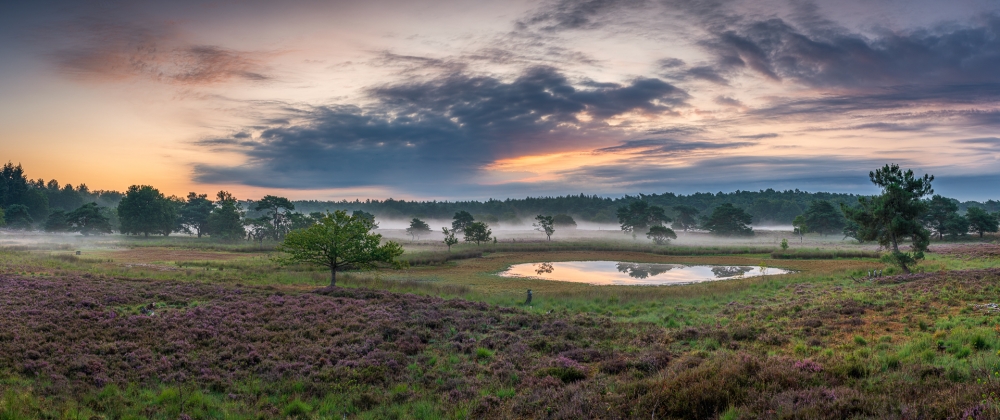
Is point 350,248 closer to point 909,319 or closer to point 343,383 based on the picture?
point 343,383

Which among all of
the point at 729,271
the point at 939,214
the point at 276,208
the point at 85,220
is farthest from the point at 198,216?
the point at 939,214

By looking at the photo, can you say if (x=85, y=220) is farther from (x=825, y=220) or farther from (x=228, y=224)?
(x=825, y=220)

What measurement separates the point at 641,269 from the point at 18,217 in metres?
157

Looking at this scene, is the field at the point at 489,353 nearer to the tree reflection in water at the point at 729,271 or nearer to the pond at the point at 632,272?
the pond at the point at 632,272

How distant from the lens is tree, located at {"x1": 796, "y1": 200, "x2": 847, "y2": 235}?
119188 mm

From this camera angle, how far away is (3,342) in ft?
47.0

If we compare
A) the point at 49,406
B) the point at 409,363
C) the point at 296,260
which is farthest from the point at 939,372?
the point at 296,260

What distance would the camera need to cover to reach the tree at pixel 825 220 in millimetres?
119188

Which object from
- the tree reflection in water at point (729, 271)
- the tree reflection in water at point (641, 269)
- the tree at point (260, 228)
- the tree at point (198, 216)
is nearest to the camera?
the tree reflection in water at point (729, 271)

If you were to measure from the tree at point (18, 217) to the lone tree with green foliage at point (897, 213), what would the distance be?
6854 inches

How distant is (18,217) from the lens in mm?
117062

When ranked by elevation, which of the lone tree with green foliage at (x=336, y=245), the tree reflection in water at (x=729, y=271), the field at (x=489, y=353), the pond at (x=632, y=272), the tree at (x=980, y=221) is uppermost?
the tree at (x=980, y=221)

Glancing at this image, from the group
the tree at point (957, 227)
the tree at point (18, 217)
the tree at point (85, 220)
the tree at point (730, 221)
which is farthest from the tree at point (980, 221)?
the tree at point (18, 217)

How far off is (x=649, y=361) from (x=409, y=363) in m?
7.47
